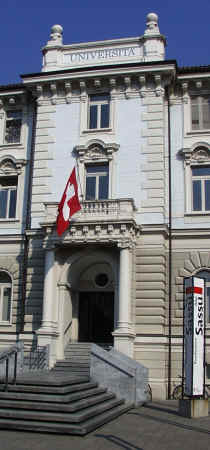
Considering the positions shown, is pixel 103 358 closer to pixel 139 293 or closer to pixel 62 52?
pixel 139 293

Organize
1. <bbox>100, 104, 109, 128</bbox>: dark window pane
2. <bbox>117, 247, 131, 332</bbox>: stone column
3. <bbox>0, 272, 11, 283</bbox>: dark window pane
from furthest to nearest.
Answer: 1. <bbox>100, 104, 109, 128</bbox>: dark window pane
2. <bbox>0, 272, 11, 283</bbox>: dark window pane
3. <bbox>117, 247, 131, 332</bbox>: stone column

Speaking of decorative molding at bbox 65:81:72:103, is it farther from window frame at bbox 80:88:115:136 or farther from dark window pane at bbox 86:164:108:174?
dark window pane at bbox 86:164:108:174

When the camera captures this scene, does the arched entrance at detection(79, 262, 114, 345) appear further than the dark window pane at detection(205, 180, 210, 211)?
Yes

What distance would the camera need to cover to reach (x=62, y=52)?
1045 inches

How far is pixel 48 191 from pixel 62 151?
6.81 ft

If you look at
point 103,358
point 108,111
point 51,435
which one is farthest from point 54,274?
point 51,435


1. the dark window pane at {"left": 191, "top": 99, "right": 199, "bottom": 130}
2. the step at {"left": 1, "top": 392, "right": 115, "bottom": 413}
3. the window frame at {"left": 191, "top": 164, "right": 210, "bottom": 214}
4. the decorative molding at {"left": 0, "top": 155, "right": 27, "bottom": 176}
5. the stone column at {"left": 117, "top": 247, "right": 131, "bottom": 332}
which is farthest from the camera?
the decorative molding at {"left": 0, "top": 155, "right": 27, "bottom": 176}

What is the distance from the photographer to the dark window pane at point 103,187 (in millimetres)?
24203

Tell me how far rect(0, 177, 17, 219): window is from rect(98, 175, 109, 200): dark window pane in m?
4.41

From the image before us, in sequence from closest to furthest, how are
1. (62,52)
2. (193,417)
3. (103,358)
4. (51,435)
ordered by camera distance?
(51,435)
(193,417)
(103,358)
(62,52)

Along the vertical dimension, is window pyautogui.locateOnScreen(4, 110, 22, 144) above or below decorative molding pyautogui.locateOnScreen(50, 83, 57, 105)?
below

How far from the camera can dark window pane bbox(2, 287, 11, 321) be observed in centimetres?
2442

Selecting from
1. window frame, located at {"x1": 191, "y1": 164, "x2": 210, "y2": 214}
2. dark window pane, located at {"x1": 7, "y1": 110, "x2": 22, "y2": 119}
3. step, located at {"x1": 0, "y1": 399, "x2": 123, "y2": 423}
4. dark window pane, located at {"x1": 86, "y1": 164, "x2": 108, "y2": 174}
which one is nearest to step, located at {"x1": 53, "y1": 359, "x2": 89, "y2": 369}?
step, located at {"x1": 0, "y1": 399, "x2": 123, "y2": 423}

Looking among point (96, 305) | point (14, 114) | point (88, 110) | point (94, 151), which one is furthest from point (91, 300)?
point (14, 114)
